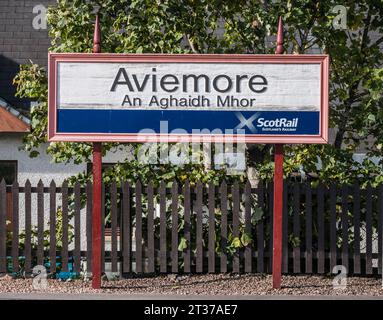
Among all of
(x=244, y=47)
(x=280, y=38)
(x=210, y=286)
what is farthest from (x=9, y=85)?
(x=280, y=38)

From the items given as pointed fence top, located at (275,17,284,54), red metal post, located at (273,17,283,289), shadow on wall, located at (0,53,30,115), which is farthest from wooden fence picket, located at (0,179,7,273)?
shadow on wall, located at (0,53,30,115)

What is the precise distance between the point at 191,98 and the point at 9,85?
733cm

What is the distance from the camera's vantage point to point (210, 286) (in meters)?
11.5

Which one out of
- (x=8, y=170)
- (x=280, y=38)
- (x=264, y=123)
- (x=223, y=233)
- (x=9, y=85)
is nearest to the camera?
(x=280, y=38)

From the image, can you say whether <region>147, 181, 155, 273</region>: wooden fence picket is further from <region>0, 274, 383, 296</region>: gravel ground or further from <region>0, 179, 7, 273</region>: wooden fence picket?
<region>0, 179, 7, 273</region>: wooden fence picket

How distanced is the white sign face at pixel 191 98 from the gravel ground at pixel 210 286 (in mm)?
1931

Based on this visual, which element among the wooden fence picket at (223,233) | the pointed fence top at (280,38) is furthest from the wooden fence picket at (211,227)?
the pointed fence top at (280,38)

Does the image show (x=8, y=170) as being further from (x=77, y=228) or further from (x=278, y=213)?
(x=278, y=213)

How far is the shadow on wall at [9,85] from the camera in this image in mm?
17047

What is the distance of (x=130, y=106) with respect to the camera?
36.4 feet

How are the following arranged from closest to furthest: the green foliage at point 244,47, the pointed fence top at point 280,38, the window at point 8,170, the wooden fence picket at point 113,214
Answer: the pointed fence top at point 280,38
the wooden fence picket at point 113,214
the green foliage at point 244,47
the window at point 8,170

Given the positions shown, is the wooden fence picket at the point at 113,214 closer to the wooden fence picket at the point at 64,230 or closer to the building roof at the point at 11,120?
the wooden fence picket at the point at 64,230

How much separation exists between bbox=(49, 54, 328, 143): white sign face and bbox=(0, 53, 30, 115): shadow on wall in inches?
220

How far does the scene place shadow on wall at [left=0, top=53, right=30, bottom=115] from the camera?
55.9 ft
